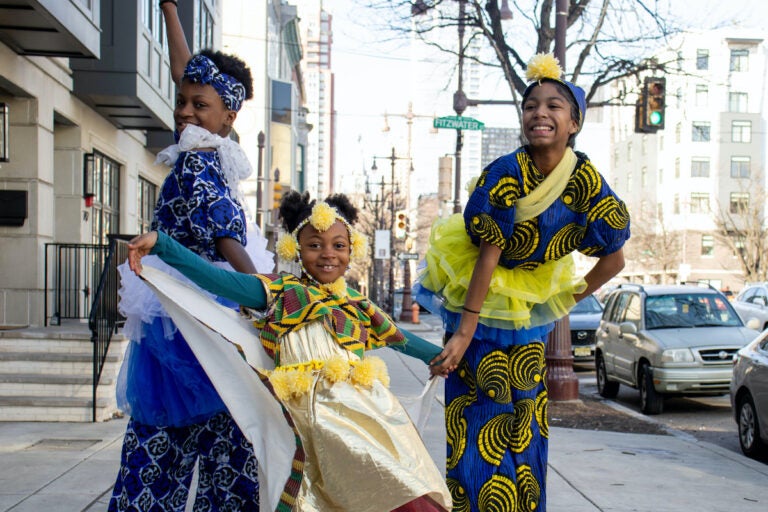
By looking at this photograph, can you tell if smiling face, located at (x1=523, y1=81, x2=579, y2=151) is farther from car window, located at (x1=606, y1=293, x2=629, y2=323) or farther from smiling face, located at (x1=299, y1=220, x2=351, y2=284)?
car window, located at (x1=606, y1=293, x2=629, y2=323)

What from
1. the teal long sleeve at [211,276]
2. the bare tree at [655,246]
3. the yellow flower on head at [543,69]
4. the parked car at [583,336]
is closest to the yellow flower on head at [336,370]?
the teal long sleeve at [211,276]

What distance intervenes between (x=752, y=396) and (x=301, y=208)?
6.32 metres

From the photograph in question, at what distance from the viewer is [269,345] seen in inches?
136

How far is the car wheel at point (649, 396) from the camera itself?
37.4 feet

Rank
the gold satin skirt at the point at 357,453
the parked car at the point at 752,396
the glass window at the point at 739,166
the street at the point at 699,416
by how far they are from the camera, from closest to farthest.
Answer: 1. the gold satin skirt at the point at 357,453
2. the parked car at the point at 752,396
3. the street at the point at 699,416
4. the glass window at the point at 739,166

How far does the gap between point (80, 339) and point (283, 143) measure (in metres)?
40.5

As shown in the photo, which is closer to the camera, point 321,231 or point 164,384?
point 164,384

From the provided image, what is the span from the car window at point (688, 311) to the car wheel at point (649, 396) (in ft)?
2.50

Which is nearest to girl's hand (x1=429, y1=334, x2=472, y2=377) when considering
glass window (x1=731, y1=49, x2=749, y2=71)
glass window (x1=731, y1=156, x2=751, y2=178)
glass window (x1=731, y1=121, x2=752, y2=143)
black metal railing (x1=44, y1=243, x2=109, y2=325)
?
black metal railing (x1=44, y1=243, x2=109, y2=325)

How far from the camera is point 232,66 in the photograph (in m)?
3.75

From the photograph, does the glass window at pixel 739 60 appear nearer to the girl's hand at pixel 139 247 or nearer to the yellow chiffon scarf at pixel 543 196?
the yellow chiffon scarf at pixel 543 196

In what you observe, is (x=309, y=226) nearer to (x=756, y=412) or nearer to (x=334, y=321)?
(x=334, y=321)

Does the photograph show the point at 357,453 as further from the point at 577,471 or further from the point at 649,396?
the point at 649,396

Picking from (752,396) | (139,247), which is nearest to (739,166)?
(752,396)
